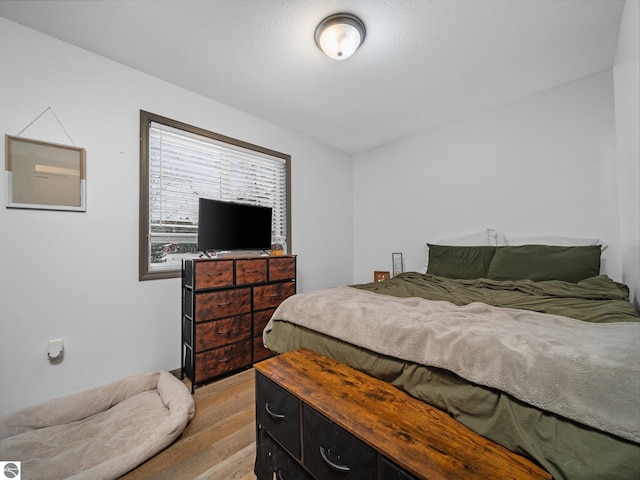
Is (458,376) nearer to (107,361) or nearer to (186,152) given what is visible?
(107,361)

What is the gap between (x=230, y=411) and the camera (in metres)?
1.82

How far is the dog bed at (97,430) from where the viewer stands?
4.31 feet

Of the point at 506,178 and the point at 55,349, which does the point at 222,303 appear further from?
the point at 506,178

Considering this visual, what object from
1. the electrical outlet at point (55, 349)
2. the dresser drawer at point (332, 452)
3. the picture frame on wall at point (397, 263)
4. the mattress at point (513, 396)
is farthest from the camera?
the picture frame on wall at point (397, 263)

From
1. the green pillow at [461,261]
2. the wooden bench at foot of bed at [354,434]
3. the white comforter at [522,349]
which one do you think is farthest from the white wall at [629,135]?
the wooden bench at foot of bed at [354,434]

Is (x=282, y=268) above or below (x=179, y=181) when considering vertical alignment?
below

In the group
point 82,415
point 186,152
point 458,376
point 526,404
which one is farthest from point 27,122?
point 526,404

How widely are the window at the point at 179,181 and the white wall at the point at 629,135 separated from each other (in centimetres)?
293

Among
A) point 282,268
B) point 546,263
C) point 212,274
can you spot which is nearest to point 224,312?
point 212,274

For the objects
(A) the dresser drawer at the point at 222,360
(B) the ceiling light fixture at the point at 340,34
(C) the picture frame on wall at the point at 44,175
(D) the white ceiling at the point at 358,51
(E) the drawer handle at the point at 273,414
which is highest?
(D) the white ceiling at the point at 358,51

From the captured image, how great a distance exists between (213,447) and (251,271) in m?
1.32

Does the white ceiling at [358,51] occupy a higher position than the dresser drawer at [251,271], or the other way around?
the white ceiling at [358,51]

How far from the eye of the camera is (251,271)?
248 cm

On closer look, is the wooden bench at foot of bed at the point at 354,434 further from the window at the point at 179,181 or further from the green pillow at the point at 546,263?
the green pillow at the point at 546,263
